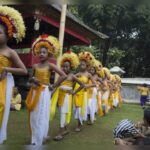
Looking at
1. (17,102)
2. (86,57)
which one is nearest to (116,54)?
(17,102)

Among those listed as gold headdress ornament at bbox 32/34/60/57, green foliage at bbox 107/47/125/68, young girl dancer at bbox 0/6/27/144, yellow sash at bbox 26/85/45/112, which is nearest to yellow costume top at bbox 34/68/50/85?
yellow sash at bbox 26/85/45/112

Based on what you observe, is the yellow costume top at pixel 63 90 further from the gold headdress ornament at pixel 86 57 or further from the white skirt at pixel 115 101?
the white skirt at pixel 115 101

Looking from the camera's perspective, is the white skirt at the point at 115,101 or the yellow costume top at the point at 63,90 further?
the white skirt at the point at 115,101

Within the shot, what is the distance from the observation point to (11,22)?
367cm

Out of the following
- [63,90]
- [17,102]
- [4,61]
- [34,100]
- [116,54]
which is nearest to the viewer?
[4,61]

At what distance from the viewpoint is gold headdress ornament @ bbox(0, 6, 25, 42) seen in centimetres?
360

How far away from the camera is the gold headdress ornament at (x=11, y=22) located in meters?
3.60

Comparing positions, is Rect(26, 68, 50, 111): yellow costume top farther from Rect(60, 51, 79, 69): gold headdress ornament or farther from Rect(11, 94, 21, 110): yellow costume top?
Rect(11, 94, 21, 110): yellow costume top

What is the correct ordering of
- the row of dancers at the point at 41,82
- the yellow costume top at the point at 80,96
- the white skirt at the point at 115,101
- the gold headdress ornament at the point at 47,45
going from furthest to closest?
1. the white skirt at the point at 115,101
2. the yellow costume top at the point at 80,96
3. the gold headdress ornament at the point at 47,45
4. the row of dancers at the point at 41,82

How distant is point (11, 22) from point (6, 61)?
1.35 feet

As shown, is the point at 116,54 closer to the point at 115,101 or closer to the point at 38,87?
the point at 115,101

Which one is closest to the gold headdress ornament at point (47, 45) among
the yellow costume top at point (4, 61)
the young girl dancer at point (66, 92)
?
the young girl dancer at point (66, 92)

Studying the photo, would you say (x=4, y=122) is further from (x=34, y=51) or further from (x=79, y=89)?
(x=79, y=89)

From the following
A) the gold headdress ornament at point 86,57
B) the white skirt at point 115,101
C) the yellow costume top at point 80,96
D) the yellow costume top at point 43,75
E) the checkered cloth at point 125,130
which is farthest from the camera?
the white skirt at point 115,101
